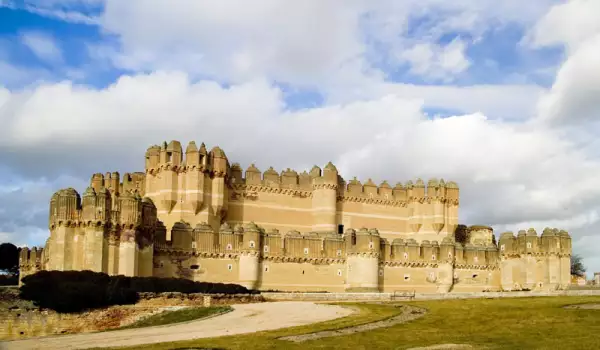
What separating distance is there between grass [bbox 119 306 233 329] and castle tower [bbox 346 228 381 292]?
22.1 m

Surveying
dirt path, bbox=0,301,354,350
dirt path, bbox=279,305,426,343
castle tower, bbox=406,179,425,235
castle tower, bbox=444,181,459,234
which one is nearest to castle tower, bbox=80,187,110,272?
dirt path, bbox=0,301,354,350

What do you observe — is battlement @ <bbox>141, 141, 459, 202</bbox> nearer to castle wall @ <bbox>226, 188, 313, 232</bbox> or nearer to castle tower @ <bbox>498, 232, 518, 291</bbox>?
castle wall @ <bbox>226, 188, 313, 232</bbox>

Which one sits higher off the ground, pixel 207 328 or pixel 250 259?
pixel 250 259

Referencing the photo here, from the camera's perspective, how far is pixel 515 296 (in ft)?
190

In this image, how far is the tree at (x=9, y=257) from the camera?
7981 cm

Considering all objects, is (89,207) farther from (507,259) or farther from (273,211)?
(507,259)

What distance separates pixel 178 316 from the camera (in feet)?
152

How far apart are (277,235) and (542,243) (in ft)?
88.3

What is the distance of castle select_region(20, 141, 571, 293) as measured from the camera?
55.3m

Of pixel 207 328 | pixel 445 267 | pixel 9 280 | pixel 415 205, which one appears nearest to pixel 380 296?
pixel 445 267

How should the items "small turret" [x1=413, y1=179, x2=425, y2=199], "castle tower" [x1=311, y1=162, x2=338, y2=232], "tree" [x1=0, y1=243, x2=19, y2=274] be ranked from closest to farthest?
1. "castle tower" [x1=311, y1=162, x2=338, y2=232]
2. "tree" [x1=0, y1=243, x2=19, y2=274]
3. "small turret" [x1=413, y1=179, x2=425, y2=199]

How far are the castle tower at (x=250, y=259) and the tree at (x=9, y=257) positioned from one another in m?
30.5

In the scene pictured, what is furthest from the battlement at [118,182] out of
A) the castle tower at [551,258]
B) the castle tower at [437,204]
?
the castle tower at [551,258]

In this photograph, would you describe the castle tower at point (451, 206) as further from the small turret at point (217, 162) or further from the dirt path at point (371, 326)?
the dirt path at point (371, 326)
